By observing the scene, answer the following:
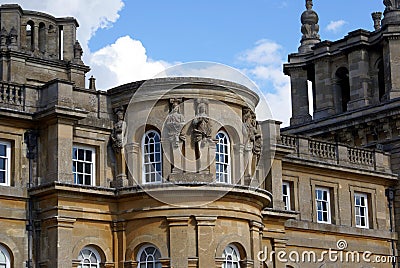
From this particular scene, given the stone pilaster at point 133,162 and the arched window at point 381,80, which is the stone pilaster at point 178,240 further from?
the arched window at point 381,80

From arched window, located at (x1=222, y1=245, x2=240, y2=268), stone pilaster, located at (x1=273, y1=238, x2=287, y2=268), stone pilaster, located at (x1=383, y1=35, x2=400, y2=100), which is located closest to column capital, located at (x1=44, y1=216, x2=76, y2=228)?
arched window, located at (x1=222, y1=245, x2=240, y2=268)

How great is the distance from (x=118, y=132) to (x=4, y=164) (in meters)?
3.70

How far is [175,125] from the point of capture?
28297mm

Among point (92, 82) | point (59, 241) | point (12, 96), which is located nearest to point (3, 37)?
point (92, 82)

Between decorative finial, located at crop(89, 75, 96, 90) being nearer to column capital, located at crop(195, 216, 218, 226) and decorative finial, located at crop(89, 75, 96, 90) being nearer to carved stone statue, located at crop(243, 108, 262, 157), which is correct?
carved stone statue, located at crop(243, 108, 262, 157)

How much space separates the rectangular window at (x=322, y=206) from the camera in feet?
116

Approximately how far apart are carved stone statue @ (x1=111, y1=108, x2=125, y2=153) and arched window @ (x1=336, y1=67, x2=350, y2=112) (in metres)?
16.4

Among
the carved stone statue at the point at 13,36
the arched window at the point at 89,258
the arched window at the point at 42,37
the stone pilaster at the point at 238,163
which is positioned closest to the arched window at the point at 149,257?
the arched window at the point at 89,258

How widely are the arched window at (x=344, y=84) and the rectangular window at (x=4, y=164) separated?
19715 millimetres

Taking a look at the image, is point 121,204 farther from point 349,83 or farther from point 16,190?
point 349,83

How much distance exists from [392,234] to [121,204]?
13518mm

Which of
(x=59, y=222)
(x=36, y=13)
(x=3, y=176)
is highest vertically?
(x=36, y=13)

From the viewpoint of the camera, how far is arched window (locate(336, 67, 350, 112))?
43000mm

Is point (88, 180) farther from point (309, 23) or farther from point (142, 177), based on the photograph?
point (309, 23)
